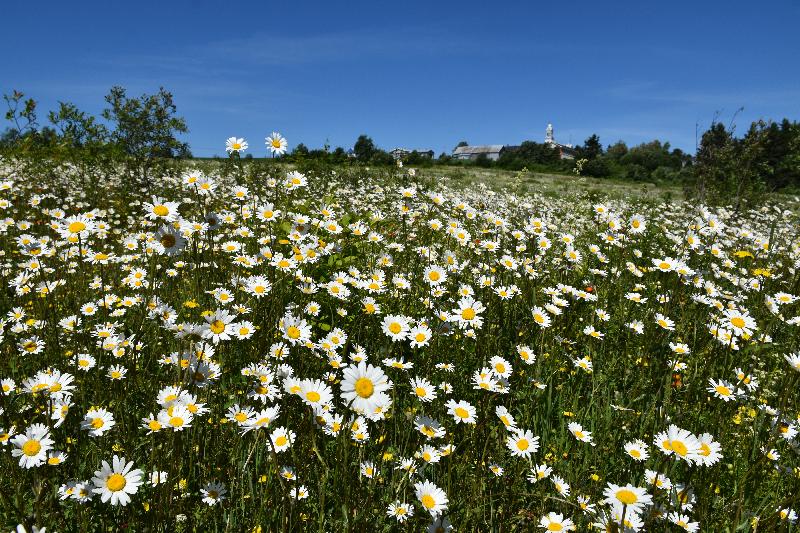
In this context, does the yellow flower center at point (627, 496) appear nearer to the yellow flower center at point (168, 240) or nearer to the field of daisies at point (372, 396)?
the field of daisies at point (372, 396)

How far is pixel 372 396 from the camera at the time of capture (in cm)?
158

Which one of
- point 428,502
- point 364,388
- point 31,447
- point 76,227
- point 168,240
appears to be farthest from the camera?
point 76,227

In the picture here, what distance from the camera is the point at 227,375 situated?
119 inches

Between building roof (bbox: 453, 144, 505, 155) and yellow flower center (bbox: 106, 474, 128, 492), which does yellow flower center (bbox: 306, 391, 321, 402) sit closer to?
yellow flower center (bbox: 106, 474, 128, 492)

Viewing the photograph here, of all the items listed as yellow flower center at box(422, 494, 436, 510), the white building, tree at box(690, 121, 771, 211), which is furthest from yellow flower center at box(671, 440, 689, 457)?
the white building

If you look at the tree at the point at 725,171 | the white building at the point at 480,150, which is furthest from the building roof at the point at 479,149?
the tree at the point at 725,171

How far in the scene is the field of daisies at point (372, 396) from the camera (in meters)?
1.83

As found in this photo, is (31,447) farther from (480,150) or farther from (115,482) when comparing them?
(480,150)

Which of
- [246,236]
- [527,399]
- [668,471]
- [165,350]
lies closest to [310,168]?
[246,236]

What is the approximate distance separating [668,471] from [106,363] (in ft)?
11.1

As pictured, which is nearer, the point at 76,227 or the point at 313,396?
the point at 313,396

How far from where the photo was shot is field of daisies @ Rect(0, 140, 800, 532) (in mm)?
1827

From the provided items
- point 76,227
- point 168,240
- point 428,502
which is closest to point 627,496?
point 428,502

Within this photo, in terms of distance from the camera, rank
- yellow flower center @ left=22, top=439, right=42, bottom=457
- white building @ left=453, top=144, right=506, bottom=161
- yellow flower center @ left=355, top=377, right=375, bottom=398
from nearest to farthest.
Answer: yellow flower center @ left=355, top=377, right=375, bottom=398 < yellow flower center @ left=22, top=439, right=42, bottom=457 < white building @ left=453, top=144, right=506, bottom=161
